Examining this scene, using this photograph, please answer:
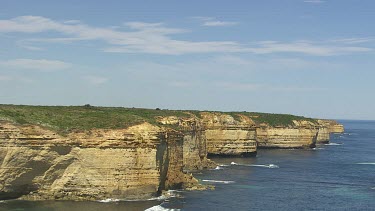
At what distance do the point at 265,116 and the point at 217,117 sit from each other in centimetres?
3543

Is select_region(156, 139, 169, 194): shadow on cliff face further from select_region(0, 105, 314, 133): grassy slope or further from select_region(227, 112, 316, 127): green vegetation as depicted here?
select_region(227, 112, 316, 127): green vegetation

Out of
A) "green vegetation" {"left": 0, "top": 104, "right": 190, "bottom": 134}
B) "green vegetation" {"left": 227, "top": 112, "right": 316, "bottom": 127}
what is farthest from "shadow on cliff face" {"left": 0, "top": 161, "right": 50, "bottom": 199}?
"green vegetation" {"left": 227, "top": 112, "right": 316, "bottom": 127}

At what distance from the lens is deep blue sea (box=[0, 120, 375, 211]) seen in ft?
160

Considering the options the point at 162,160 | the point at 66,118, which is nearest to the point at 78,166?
the point at 66,118

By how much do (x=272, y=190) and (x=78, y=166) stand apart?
84.4ft

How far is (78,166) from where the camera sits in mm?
50500

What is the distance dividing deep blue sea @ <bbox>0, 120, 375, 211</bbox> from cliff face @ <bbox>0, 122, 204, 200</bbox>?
5.93ft

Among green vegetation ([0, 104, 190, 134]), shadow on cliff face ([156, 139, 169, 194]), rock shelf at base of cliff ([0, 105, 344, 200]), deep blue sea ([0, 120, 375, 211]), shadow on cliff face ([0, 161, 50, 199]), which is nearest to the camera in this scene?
deep blue sea ([0, 120, 375, 211])

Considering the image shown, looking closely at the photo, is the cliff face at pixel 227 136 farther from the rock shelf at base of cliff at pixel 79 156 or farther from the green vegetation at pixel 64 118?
the rock shelf at base of cliff at pixel 79 156

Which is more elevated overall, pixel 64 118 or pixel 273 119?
pixel 273 119

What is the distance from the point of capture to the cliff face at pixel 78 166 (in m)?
49.3

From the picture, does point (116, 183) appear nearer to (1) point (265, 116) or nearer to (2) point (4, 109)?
(2) point (4, 109)

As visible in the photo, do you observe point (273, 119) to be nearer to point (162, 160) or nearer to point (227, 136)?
point (227, 136)

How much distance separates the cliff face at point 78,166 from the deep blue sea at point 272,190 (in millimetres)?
1806
